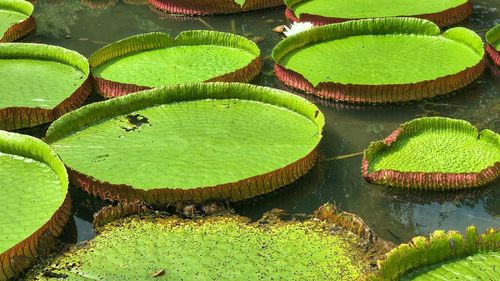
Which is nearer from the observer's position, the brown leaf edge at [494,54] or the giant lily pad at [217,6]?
the brown leaf edge at [494,54]

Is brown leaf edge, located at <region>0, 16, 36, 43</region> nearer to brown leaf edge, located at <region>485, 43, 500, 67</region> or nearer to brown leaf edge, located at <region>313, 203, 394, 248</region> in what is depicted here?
brown leaf edge, located at <region>313, 203, 394, 248</region>

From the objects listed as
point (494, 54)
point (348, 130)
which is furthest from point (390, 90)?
point (494, 54)

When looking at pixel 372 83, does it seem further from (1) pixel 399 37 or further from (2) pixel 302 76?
(1) pixel 399 37

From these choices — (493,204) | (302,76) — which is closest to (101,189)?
(302,76)

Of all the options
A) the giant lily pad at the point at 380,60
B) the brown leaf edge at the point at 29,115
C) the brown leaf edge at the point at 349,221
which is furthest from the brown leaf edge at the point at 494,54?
the brown leaf edge at the point at 29,115

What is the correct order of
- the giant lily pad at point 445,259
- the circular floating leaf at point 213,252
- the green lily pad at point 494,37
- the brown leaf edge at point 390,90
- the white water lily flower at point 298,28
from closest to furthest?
the giant lily pad at point 445,259, the circular floating leaf at point 213,252, the brown leaf edge at point 390,90, the green lily pad at point 494,37, the white water lily flower at point 298,28

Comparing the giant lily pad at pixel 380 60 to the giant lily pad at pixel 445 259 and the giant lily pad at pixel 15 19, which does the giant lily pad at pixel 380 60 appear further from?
the giant lily pad at pixel 15 19
